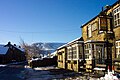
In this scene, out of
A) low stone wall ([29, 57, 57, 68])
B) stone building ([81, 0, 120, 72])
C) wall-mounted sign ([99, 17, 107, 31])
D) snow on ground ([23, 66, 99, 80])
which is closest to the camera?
snow on ground ([23, 66, 99, 80])

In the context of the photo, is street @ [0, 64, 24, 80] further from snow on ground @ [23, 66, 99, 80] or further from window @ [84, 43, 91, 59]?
window @ [84, 43, 91, 59]

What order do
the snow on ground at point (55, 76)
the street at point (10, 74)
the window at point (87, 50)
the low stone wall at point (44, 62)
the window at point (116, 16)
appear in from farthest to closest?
the low stone wall at point (44, 62)
the window at point (87, 50)
the street at point (10, 74)
the window at point (116, 16)
the snow on ground at point (55, 76)

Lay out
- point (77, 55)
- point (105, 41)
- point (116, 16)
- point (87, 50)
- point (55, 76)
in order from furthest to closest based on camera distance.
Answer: point (77, 55)
point (87, 50)
point (105, 41)
point (55, 76)
point (116, 16)

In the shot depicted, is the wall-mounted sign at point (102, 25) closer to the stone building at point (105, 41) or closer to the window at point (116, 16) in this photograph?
the stone building at point (105, 41)

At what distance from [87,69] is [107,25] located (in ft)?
20.8

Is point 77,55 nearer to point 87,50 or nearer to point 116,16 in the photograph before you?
point 87,50

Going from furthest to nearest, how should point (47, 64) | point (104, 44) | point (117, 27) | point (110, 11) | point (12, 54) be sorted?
1. point (12, 54)
2. point (47, 64)
3. point (104, 44)
4. point (110, 11)
5. point (117, 27)

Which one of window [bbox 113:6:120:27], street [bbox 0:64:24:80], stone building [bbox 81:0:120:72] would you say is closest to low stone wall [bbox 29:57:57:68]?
street [bbox 0:64:24:80]

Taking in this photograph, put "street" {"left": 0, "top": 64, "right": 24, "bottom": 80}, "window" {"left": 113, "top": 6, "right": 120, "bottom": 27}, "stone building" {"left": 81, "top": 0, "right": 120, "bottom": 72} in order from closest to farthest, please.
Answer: "window" {"left": 113, "top": 6, "right": 120, "bottom": 27} < "stone building" {"left": 81, "top": 0, "right": 120, "bottom": 72} < "street" {"left": 0, "top": 64, "right": 24, "bottom": 80}

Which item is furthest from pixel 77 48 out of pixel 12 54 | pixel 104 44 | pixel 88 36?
pixel 12 54

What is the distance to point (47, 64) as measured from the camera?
5041cm

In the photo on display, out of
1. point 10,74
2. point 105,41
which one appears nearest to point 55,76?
point 105,41

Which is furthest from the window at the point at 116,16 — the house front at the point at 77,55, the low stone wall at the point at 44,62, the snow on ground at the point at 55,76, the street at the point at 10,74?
the low stone wall at the point at 44,62

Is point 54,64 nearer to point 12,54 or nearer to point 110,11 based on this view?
point 110,11
